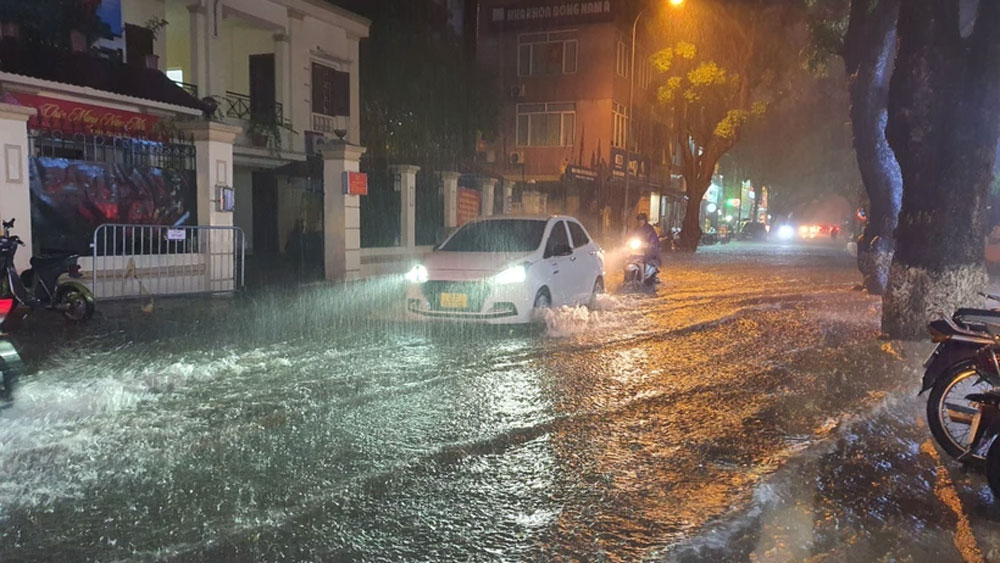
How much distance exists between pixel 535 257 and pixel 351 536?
6.93 metres

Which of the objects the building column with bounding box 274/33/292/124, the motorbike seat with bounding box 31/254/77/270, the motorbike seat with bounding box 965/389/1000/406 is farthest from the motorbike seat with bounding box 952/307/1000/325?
the building column with bounding box 274/33/292/124

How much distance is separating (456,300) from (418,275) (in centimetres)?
75

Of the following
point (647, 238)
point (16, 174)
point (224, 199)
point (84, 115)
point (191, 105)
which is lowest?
point (647, 238)

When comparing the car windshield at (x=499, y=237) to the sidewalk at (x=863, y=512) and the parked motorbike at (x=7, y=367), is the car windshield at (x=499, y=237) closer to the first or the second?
the sidewalk at (x=863, y=512)

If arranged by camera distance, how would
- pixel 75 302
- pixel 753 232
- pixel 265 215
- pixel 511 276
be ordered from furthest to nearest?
pixel 753 232, pixel 265 215, pixel 511 276, pixel 75 302

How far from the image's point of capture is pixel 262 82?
20.9 metres

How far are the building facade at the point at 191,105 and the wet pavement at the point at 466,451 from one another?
9.01 ft

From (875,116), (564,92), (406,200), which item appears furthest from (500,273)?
(564,92)

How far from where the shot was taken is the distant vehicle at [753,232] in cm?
5766

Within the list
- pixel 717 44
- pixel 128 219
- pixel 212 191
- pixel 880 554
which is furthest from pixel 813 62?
pixel 880 554

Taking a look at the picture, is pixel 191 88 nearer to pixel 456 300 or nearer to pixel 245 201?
pixel 245 201

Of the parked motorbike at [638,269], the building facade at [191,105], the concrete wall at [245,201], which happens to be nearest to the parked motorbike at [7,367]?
the building facade at [191,105]

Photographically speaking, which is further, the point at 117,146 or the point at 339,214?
the point at 339,214

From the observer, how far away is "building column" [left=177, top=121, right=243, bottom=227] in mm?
12602
